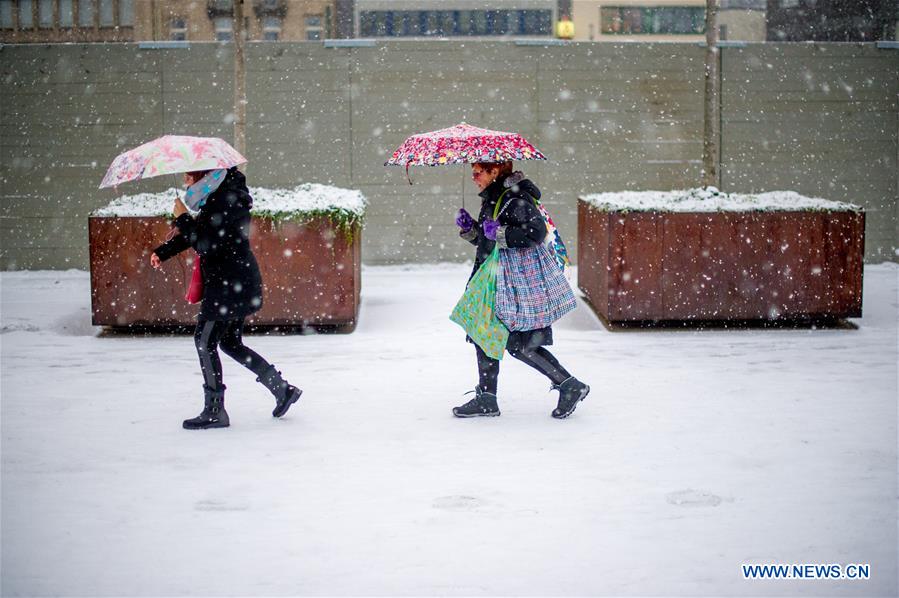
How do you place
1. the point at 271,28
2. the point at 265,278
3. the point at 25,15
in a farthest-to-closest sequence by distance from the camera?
the point at 271,28, the point at 25,15, the point at 265,278

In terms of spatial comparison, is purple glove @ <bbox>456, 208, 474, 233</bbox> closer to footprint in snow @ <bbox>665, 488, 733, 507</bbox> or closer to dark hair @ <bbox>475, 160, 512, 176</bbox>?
dark hair @ <bbox>475, 160, 512, 176</bbox>

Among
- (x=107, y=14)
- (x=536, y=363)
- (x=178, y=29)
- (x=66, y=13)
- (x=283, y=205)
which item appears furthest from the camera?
(x=66, y=13)

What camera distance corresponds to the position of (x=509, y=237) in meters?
6.50

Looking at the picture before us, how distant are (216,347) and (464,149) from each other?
6.11 feet

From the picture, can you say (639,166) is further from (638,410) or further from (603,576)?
(603,576)

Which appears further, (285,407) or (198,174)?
(285,407)

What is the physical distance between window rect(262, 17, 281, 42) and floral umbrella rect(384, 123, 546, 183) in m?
19.6

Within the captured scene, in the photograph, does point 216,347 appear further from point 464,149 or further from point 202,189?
point 464,149

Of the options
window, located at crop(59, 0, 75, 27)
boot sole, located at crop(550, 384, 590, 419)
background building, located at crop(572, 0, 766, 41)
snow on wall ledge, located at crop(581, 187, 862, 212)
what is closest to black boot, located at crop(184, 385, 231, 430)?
boot sole, located at crop(550, 384, 590, 419)

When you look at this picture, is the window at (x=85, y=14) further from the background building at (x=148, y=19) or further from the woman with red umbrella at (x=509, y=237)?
the woman with red umbrella at (x=509, y=237)

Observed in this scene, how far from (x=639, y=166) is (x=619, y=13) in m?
15.7

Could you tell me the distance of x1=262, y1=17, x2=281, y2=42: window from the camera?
26.4m

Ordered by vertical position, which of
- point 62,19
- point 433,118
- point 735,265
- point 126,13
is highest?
point 62,19

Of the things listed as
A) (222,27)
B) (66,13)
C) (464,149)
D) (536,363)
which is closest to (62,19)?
(66,13)
